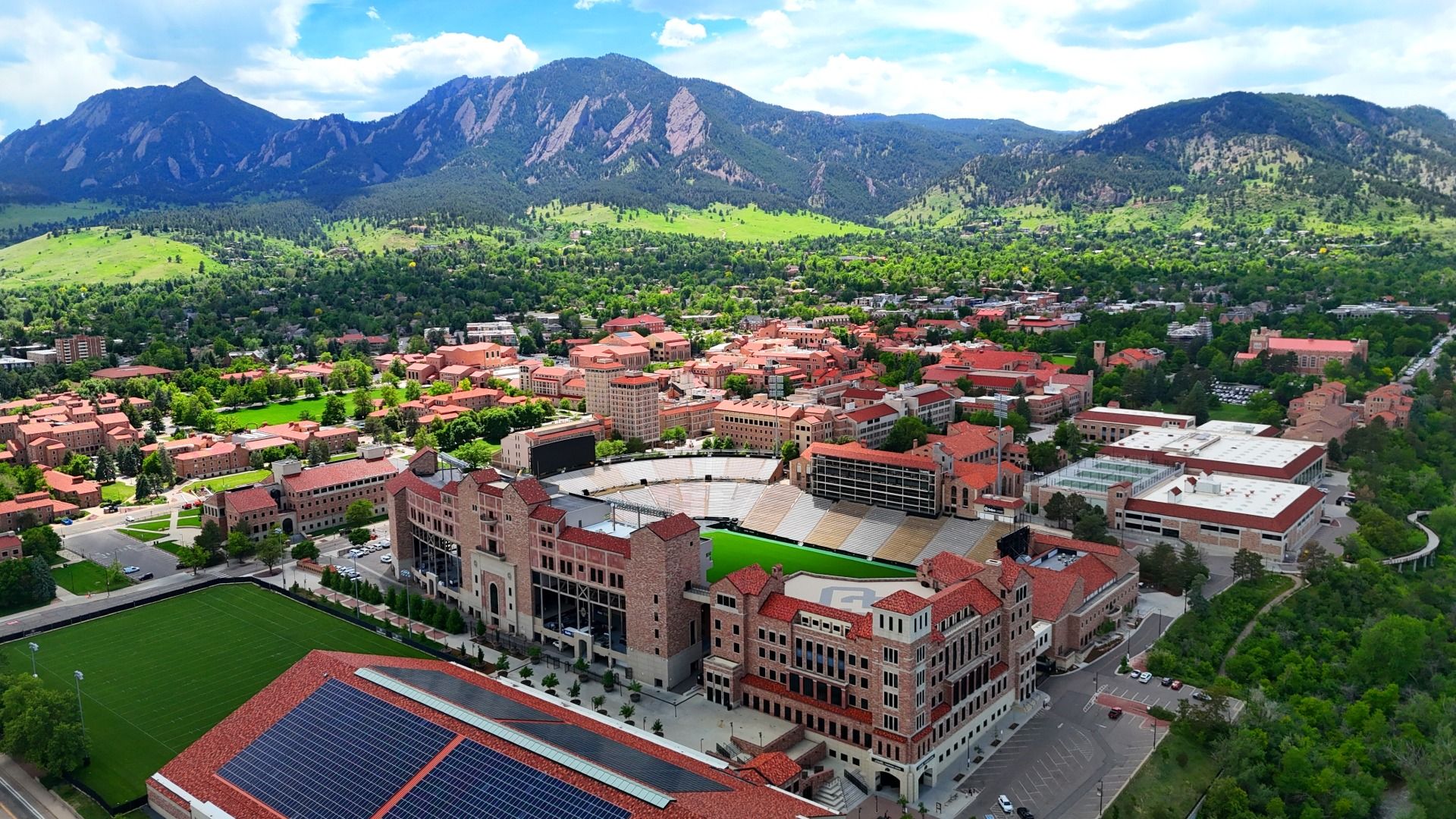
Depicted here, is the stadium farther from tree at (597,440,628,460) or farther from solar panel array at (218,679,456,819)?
solar panel array at (218,679,456,819)

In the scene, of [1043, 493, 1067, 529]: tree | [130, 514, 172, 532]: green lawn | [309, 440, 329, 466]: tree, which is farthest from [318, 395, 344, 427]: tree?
[1043, 493, 1067, 529]: tree

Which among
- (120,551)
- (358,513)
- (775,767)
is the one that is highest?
(775,767)

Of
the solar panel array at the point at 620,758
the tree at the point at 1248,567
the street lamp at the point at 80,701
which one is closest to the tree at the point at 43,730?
the street lamp at the point at 80,701

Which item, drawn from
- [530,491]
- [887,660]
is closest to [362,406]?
[530,491]

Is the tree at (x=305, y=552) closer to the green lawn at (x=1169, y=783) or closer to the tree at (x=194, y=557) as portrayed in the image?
the tree at (x=194, y=557)

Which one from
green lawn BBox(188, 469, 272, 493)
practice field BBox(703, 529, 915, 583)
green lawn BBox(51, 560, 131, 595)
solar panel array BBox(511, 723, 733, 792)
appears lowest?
practice field BBox(703, 529, 915, 583)

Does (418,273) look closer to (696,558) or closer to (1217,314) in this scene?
(1217,314)

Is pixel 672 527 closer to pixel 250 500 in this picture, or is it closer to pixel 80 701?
pixel 80 701
